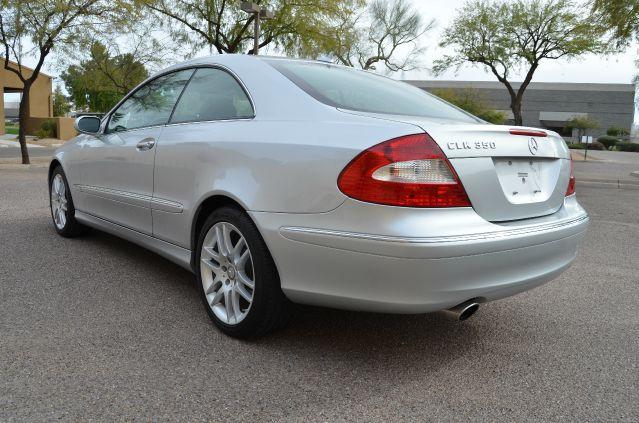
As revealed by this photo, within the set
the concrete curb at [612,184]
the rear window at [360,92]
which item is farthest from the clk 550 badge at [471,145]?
the concrete curb at [612,184]

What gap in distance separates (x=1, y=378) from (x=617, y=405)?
2.68 meters

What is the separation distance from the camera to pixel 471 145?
8.12 feet

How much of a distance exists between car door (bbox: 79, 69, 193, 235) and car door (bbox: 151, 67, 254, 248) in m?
0.15

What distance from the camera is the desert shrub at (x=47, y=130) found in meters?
34.0

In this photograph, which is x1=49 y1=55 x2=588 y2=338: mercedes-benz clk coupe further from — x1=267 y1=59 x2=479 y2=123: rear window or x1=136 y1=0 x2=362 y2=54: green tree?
x1=136 y1=0 x2=362 y2=54: green tree

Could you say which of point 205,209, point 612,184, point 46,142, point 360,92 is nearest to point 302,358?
point 205,209

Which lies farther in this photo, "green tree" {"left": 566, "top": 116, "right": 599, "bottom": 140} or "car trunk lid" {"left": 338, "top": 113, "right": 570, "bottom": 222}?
"green tree" {"left": 566, "top": 116, "right": 599, "bottom": 140}

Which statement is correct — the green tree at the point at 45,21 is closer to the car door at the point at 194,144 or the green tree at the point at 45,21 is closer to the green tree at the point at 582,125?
the car door at the point at 194,144

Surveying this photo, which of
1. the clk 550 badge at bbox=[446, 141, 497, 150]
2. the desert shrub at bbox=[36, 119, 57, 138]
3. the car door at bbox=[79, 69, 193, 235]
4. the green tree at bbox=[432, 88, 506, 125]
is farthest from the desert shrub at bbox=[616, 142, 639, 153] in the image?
the clk 550 badge at bbox=[446, 141, 497, 150]

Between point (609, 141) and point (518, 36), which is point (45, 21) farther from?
→ point (609, 141)

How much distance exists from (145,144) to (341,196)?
188 centimetres

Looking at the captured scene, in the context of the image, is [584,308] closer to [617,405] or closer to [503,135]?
[617,405]

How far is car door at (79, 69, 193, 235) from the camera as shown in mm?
3748

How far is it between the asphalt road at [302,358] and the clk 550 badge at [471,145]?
1072 mm
